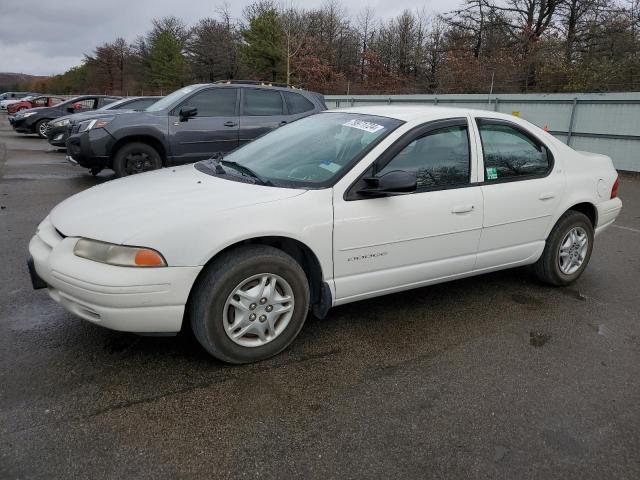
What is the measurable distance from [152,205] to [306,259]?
97cm

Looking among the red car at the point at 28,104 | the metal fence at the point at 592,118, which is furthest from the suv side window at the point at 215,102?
the red car at the point at 28,104

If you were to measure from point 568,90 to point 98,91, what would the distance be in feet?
191

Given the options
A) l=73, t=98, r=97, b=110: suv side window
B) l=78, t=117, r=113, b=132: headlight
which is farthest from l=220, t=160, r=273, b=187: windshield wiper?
l=73, t=98, r=97, b=110: suv side window

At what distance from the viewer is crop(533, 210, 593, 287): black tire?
4.23 metres

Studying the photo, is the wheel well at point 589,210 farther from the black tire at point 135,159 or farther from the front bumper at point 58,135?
the front bumper at point 58,135

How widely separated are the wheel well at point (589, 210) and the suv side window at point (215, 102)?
5.86 m

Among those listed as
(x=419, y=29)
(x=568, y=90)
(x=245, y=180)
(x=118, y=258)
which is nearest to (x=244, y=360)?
(x=118, y=258)

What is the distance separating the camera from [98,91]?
60656mm

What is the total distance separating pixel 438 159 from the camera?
11.6 ft

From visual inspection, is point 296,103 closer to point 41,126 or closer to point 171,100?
point 171,100

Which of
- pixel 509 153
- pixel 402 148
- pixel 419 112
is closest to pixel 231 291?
pixel 402 148

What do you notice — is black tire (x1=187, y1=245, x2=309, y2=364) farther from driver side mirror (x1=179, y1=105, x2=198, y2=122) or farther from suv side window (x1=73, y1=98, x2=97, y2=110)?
suv side window (x1=73, y1=98, x2=97, y2=110)

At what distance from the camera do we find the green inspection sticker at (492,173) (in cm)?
373

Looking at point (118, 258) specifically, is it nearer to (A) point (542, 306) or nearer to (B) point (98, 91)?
(A) point (542, 306)
